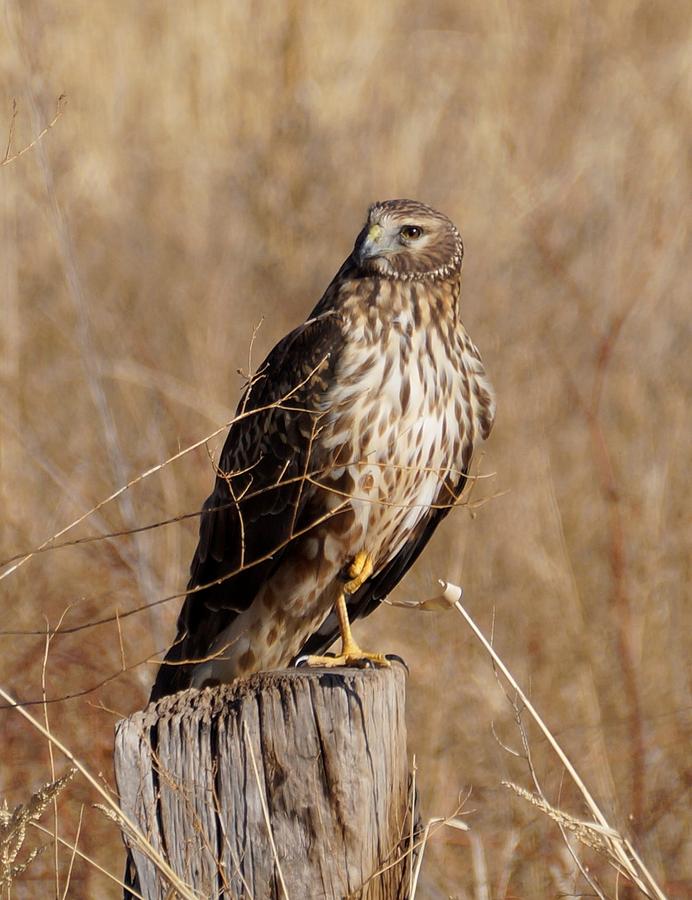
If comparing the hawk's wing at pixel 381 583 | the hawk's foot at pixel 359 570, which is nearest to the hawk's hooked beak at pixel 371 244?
the hawk's wing at pixel 381 583

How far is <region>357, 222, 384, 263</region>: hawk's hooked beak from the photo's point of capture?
3.65 m

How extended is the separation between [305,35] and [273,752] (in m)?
5.85

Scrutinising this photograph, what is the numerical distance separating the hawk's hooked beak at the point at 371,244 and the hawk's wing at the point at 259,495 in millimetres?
179

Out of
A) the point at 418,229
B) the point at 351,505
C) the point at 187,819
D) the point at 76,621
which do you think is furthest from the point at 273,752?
the point at 76,621

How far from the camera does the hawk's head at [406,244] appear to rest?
3674mm

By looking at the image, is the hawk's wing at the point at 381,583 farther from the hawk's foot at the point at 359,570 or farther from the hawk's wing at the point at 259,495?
the hawk's wing at the point at 259,495

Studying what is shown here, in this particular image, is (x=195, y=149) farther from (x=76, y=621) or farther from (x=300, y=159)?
(x=76, y=621)

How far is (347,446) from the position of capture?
3.49 m

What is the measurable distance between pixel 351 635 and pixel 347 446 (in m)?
0.56

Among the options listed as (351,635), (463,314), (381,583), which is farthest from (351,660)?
(463,314)

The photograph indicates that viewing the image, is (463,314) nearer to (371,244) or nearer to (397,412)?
(371,244)

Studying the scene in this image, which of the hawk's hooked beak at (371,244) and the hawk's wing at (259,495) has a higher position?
the hawk's hooked beak at (371,244)

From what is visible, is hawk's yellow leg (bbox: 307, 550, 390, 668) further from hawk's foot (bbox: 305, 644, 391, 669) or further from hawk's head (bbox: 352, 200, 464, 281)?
hawk's head (bbox: 352, 200, 464, 281)

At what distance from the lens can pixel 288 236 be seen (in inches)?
261
